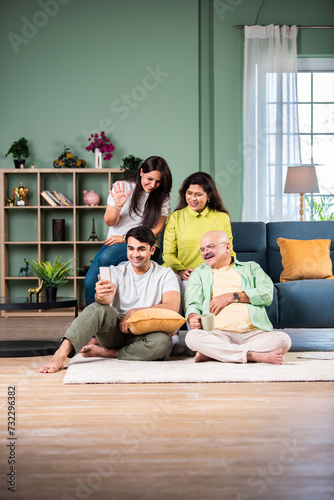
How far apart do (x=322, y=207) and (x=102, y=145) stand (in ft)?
8.40

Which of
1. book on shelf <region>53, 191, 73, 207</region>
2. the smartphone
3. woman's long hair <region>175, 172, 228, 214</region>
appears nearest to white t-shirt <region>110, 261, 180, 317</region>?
the smartphone

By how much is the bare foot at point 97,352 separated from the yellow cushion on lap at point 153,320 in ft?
0.80

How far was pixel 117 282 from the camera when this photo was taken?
10.1 feet

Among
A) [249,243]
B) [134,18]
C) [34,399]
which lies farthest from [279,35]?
[34,399]

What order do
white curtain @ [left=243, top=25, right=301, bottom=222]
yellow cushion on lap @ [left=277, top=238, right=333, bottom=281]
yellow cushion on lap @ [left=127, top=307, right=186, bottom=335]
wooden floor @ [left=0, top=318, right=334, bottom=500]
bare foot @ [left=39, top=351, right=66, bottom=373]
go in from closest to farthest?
wooden floor @ [left=0, top=318, right=334, bottom=500] < bare foot @ [left=39, top=351, right=66, bottom=373] < yellow cushion on lap @ [left=127, top=307, right=186, bottom=335] < yellow cushion on lap @ [left=277, top=238, right=333, bottom=281] < white curtain @ [left=243, top=25, right=301, bottom=222]

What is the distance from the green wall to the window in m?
0.74

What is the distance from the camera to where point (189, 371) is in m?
2.68

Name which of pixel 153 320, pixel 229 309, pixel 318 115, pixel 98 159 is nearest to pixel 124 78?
pixel 98 159

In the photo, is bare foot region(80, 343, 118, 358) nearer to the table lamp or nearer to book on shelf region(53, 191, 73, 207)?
the table lamp

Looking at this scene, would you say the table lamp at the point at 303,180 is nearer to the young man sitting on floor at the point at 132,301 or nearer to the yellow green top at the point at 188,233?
the yellow green top at the point at 188,233

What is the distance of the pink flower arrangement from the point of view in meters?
6.19

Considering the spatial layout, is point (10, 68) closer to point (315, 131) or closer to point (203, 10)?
point (203, 10)

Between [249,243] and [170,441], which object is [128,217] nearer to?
[249,243]

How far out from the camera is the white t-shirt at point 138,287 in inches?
121
